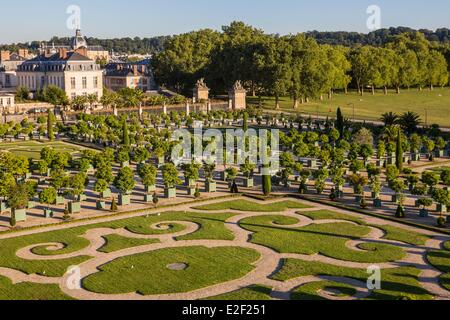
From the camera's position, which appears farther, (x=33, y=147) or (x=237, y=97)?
(x=237, y=97)

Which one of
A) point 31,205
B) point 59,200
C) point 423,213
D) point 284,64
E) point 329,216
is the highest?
point 284,64

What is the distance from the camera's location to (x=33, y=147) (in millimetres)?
61688

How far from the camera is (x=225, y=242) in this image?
1192 inches

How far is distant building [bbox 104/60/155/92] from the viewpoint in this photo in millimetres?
118688

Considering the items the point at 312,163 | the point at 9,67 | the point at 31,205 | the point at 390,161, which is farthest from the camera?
the point at 9,67

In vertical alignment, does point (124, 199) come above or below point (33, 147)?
below

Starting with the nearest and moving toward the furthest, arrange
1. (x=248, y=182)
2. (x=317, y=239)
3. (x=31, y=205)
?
(x=317, y=239)
(x=31, y=205)
(x=248, y=182)

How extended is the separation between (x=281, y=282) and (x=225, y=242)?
602cm

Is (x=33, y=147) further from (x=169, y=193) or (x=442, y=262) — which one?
(x=442, y=262)

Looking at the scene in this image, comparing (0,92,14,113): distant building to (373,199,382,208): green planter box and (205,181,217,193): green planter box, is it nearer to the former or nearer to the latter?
(205,181,217,193): green planter box

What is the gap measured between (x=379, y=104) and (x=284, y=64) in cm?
2094

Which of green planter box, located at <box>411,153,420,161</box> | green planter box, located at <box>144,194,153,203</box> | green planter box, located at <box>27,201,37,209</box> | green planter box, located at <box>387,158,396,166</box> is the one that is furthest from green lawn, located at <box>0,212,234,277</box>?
green planter box, located at <box>411,153,420,161</box>

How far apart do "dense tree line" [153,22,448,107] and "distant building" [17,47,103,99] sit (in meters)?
15.3

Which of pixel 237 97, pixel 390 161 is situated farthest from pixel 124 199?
pixel 237 97
